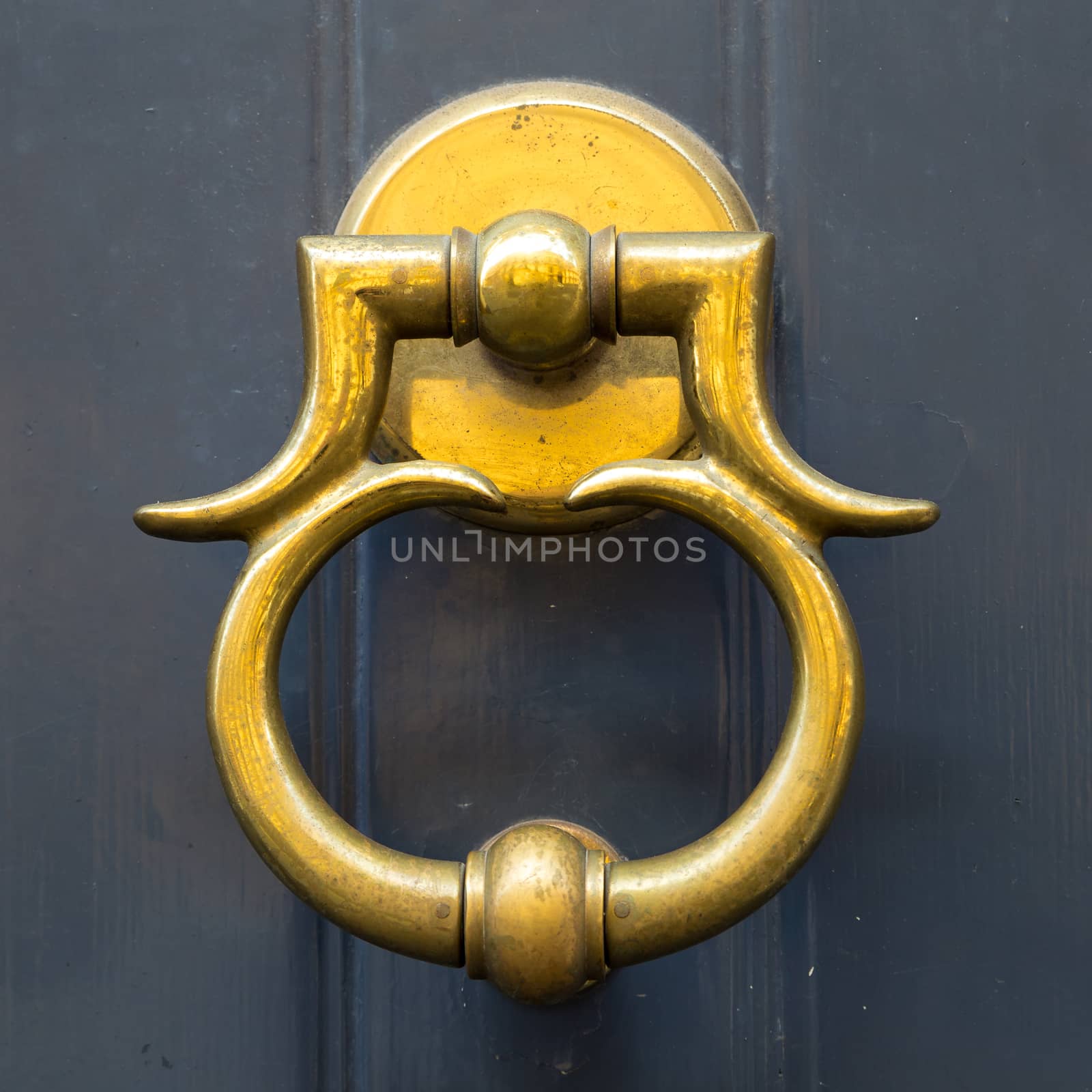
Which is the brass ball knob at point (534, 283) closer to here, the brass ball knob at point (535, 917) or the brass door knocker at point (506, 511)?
the brass door knocker at point (506, 511)

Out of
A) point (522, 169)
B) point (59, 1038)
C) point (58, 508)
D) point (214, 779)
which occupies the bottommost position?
point (59, 1038)

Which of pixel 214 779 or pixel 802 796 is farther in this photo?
pixel 214 779

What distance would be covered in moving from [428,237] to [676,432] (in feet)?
0.38

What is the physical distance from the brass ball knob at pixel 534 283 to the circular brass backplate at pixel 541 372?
1.8 inches

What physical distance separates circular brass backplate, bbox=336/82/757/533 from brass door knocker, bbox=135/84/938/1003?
34 mm

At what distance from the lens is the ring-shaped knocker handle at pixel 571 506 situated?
1.15 ft

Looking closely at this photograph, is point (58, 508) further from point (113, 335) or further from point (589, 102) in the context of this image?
point (589, 102)

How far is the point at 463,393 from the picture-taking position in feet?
1.43

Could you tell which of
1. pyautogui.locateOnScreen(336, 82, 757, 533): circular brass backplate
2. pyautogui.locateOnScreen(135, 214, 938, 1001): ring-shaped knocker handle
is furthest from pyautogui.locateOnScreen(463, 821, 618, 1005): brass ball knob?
pyautogui.locateOnScreen(336, 82, 757, 533): circular brass backplate

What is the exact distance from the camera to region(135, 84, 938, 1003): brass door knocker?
0.35 meters

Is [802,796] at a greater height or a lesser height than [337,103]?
lesser

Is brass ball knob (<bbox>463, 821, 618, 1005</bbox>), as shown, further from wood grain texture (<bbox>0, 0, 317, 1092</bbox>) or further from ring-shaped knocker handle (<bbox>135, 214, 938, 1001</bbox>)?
wood grain texture (<bbox>0, 0, 317, 1092</bbox>)

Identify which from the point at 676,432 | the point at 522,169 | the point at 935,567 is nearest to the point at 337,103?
the point at 522,169

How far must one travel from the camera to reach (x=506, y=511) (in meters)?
0.38
